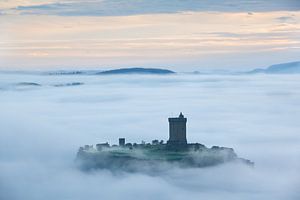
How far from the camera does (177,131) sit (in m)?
42.7

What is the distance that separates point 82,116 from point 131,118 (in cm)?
463

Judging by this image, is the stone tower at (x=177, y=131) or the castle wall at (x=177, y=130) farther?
the castle wall at (x=177, y=130)

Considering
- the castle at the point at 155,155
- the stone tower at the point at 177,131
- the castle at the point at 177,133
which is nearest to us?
the castle at the point at 155,155

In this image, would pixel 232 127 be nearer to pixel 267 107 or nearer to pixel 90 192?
pixel 267 107

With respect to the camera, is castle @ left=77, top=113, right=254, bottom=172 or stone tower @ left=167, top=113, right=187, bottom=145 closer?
castle @ left=77, top=113, right=254, bottom=172

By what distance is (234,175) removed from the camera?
39500 millimetres

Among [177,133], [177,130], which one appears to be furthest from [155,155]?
[177,130]

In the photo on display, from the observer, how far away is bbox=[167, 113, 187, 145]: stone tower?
41.5 m

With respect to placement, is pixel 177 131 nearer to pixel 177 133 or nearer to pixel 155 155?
pixel 177 133

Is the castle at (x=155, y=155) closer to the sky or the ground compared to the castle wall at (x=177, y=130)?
closer to the ground

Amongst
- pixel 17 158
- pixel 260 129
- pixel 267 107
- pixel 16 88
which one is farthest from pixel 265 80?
pixel 17 158

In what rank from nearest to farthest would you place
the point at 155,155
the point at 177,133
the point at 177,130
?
the point at 155,155, the point at 177,133, the point at 177,130

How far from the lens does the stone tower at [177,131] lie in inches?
1634

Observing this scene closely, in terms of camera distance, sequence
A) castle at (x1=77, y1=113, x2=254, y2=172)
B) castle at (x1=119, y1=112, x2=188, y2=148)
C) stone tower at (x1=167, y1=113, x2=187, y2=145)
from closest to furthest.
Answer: castle at (x1=77, y1=113, x2=254, y2=172) → castle at (x1=119, y1=112, x2=188, y2=148) → stone tower at (x1=167, y1=113, x2=187, y2=145)
